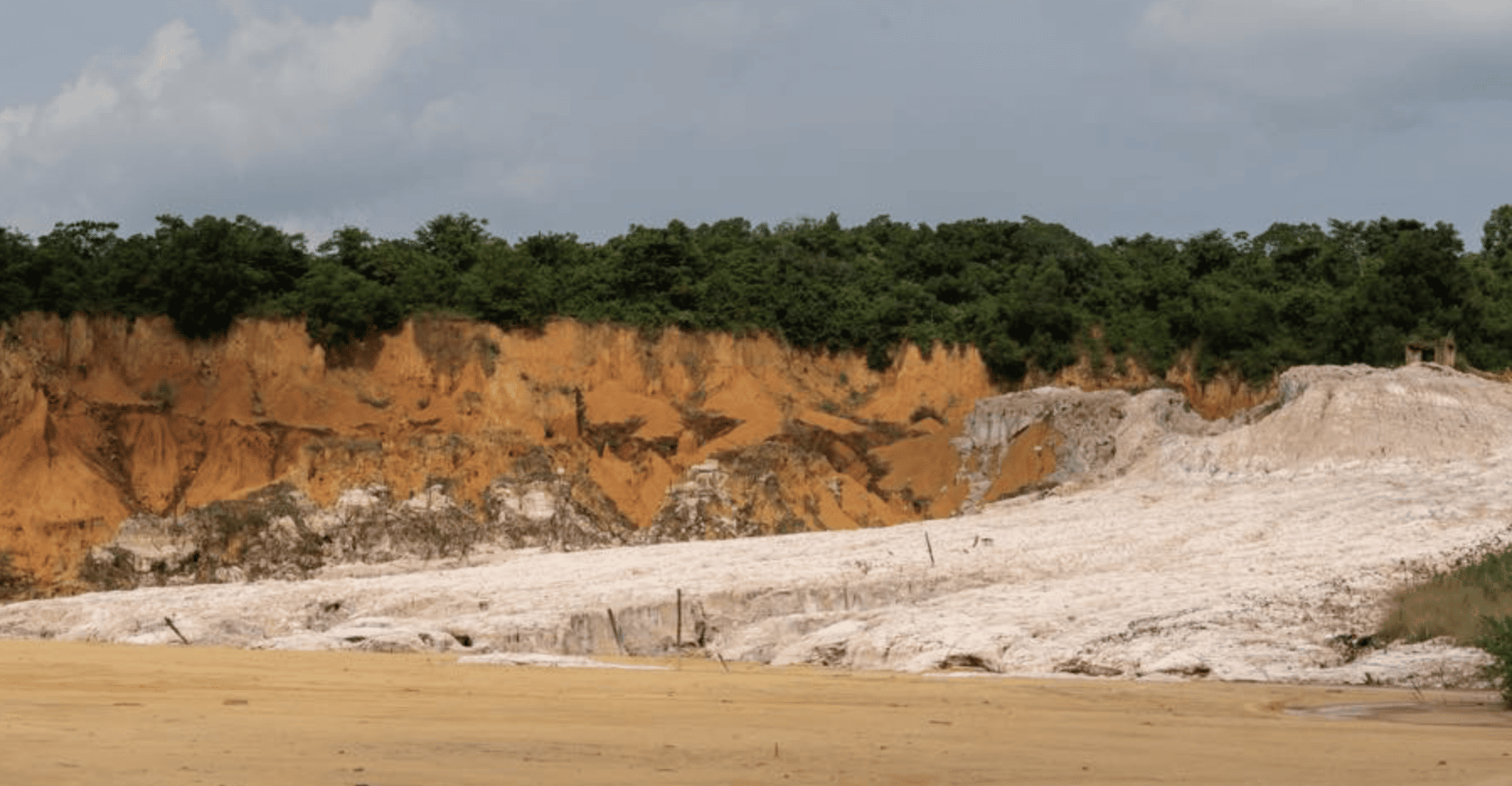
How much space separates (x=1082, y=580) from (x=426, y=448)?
24723mm

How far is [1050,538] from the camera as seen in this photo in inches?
1780

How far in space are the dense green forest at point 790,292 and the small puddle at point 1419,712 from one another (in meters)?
43.5

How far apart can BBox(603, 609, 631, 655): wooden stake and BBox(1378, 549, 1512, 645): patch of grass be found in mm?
15438

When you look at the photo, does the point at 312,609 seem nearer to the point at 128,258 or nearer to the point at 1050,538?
the point at 1050,538

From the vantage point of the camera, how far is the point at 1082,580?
39.3 m

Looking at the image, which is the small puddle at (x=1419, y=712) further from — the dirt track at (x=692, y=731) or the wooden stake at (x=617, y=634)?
the wooden stake at (x=617, y=634)

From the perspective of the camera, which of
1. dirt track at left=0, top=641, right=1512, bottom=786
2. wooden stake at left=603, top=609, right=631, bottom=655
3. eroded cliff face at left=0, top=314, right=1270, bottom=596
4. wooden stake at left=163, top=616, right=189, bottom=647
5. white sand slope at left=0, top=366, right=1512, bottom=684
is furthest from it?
eroded cliff face at left=0, top=314, right=1270, bottom=596

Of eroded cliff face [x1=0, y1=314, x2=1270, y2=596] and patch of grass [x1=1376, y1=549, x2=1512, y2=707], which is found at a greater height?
eroded cliff face [x1=0, y1=314, x2=1270, y2=596]

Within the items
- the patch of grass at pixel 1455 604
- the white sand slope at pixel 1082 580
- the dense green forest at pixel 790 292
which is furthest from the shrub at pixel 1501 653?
the dense green forest at pixel 790 292

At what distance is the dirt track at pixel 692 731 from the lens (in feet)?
45.8

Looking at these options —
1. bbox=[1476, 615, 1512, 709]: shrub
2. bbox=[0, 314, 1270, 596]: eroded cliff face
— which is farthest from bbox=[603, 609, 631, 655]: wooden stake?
bbox=[1476, 615, 1512, 709]: shrub

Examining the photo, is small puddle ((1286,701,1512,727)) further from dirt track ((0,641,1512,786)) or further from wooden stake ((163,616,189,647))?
wooden stake ((163,616,189,647))

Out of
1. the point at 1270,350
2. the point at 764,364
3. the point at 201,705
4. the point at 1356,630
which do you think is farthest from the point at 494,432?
the point at 201,705

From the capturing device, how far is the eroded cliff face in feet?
173
